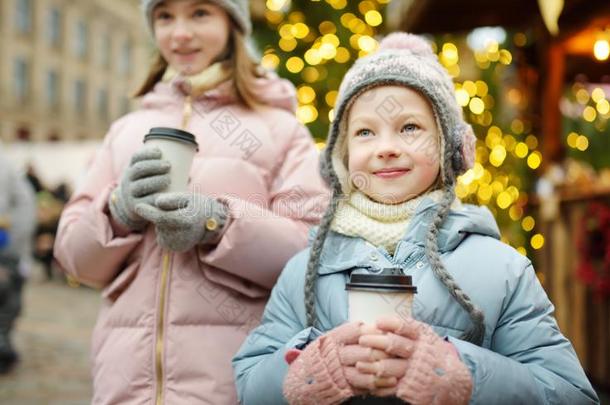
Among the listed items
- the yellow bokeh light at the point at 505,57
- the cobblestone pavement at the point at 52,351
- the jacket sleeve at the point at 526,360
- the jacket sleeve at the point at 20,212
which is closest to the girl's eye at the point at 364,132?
the jacket sleeve at the point at 526,360

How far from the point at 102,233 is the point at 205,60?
0.68m

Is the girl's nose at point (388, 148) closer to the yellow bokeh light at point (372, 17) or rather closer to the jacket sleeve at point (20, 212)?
the yellow bokeh light at point (372, 17)

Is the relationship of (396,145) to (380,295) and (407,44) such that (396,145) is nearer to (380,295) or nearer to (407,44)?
(407,44)

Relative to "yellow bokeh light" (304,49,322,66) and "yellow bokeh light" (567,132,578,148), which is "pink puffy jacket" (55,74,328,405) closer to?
"yellow bokeh light" (304,49,322,66)

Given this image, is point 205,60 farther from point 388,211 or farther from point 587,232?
point 587,232

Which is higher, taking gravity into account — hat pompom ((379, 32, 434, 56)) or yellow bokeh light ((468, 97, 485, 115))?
hat pompom ((379, 32, 434, 56))

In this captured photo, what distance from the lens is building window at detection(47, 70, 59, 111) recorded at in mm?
34719

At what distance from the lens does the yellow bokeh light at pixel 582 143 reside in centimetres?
810

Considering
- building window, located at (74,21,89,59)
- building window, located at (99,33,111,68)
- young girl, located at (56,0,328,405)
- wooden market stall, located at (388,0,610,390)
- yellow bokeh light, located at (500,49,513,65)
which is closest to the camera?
young girl, located at (56,0,328,405)

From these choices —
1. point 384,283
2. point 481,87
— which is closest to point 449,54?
point 481,87

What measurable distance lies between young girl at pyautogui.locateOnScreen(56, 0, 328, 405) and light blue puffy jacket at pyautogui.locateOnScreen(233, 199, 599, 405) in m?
0.27

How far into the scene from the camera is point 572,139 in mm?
8070

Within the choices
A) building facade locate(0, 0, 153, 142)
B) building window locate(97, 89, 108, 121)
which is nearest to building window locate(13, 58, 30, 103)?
building facade locate(0, 0, 153, 142)

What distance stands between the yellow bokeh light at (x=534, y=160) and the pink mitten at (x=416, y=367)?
539cm
